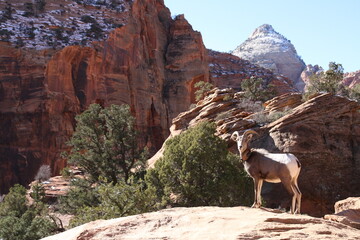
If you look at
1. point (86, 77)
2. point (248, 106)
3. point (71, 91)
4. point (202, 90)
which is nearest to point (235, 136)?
point (248, 106)

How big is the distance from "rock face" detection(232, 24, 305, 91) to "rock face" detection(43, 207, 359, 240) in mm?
131328

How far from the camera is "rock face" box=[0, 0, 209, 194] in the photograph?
46.8m

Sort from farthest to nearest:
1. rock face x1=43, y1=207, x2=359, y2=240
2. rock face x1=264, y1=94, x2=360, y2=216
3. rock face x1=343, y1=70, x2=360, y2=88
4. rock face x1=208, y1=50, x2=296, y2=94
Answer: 1. rock face x1=343, y1=70, x2=360, y2=88
2. rock face x1=208, y1=50, x2=296, y2=94
3. rock face x1=264, y1=94, x2=360, y2=216
4. rock face x1=43, y1=207, x2=359, y2=240

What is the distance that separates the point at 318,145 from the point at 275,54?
135727 mm

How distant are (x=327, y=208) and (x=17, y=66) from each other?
37090 millimetres

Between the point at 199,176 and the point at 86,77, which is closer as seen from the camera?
the point at 199,176

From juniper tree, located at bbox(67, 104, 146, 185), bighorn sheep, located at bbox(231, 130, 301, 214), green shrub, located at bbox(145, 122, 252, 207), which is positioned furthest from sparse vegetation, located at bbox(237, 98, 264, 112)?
bighorn sheep, located at bbox(231, 130, 301, 214)

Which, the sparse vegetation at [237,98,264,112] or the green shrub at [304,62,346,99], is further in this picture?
the green shrub at [304,62,346,99]

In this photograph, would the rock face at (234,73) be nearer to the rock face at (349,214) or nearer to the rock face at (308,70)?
the rock face at (308,70)

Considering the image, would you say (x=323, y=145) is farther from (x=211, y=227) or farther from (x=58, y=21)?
(x=58, y=21)

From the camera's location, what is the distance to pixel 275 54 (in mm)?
154250

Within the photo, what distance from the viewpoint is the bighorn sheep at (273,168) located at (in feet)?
36.1

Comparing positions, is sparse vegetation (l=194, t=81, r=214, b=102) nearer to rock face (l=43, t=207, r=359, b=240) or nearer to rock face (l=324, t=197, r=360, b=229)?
rock face (l=324, t=197, r=360, b=229)

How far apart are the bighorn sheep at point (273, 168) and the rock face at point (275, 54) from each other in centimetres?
12799
